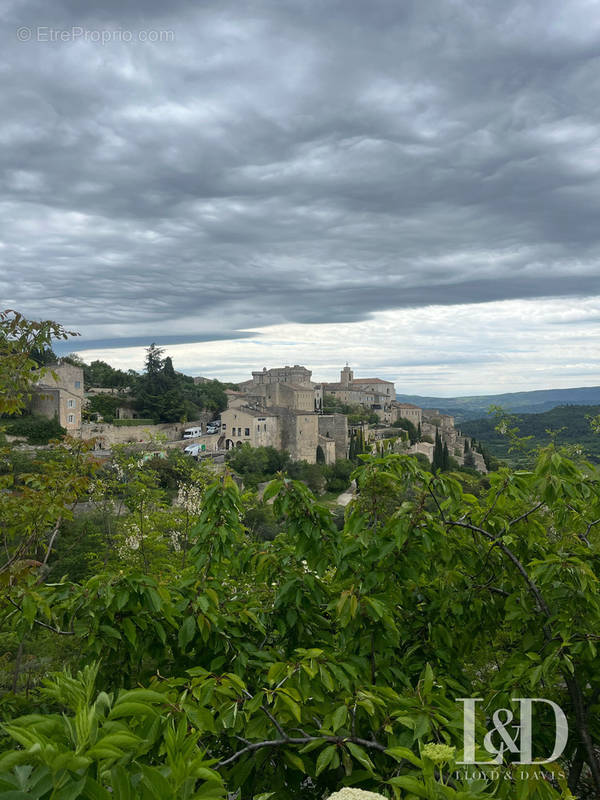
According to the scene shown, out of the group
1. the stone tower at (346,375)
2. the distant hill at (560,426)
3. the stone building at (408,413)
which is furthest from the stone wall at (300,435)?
the stone tower at (346,375)

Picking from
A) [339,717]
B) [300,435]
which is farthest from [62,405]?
[339,717]

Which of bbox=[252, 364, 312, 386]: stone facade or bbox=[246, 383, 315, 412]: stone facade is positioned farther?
bbox=[252, 364, 312, 386]: stone facade

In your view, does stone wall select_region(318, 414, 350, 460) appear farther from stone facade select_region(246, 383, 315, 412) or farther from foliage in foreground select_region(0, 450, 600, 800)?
foliage in foreground select_region(0, 450, 600, 800)

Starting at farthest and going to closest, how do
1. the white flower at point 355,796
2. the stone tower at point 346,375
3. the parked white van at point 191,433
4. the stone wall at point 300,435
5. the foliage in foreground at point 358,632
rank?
the stone tower at point 346,375
the stone wall at point 300,435
the parked white van at point 191,433
the foliage in foreground at point 358,632
the white flower at point 355,796

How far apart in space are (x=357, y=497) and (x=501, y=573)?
1.08 meters

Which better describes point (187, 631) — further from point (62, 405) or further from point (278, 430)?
point (278, 430)

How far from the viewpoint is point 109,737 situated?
125cm

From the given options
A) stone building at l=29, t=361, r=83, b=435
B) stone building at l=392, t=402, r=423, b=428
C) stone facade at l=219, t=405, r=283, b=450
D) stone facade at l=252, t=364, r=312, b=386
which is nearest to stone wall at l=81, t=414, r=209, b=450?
stone building at l=29, t=361, r=83, b=435

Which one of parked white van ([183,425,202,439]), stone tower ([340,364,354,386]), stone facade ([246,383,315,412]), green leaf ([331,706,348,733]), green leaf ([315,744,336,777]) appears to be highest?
stone tower ([340,364,354,386])

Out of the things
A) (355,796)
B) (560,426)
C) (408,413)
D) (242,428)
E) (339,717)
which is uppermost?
(355,796)

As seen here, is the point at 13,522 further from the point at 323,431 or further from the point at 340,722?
the point at 323,431

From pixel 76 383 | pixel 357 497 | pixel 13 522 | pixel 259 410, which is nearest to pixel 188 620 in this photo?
pixel 357 497

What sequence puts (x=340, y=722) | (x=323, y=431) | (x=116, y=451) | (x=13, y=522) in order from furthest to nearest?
(x=323, y=431) → (x=116, y=451) → (x=13, y=522) → (x=340, y=722)

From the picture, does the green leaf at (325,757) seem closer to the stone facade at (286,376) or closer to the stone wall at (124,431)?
the stone wall at (124,431)
